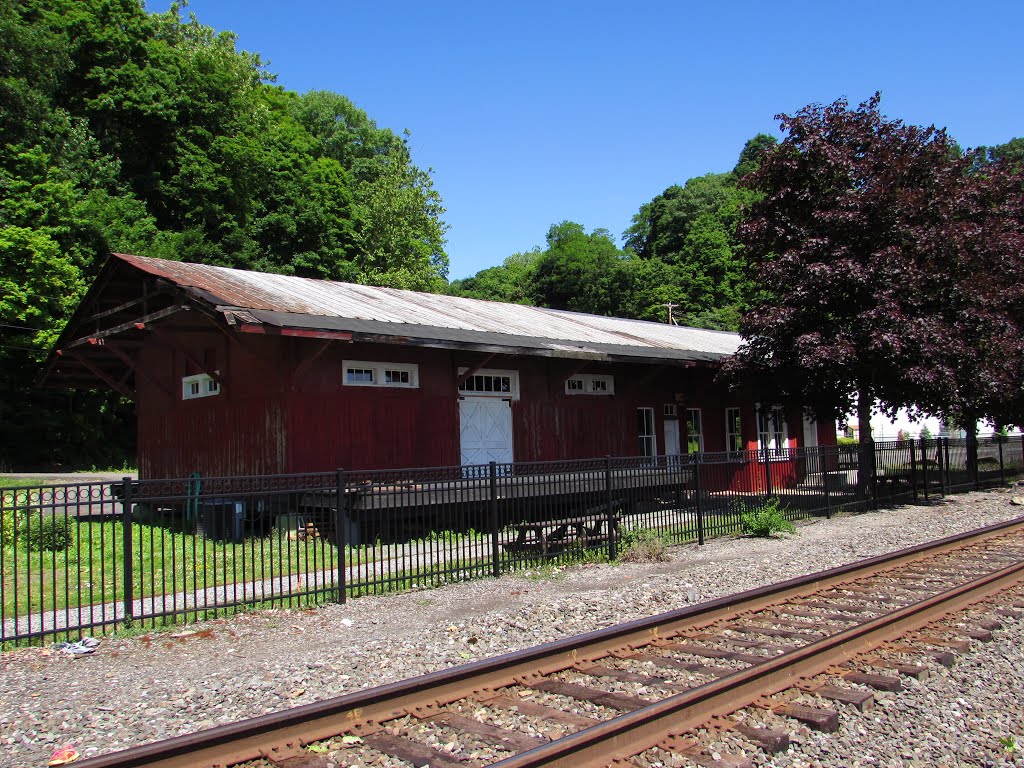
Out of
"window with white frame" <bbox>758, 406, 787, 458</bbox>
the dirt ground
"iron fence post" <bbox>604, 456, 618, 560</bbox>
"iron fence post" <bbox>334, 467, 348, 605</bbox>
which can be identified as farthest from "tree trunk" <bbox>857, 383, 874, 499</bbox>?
the dirt ground

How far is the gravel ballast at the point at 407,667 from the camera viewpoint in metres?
4.79

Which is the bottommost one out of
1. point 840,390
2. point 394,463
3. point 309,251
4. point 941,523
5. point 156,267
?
point 941,523

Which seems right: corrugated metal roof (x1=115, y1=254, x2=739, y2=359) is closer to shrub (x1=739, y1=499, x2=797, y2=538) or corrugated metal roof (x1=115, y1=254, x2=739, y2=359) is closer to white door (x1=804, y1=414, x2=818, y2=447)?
shrub (x1=739, y1=499, x2=797, y2=538)

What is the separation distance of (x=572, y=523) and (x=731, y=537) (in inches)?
155

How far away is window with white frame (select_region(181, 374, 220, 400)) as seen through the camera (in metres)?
16.4

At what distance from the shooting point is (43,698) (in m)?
5.89

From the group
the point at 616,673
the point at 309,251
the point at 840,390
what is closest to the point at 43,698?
the point at 616,673

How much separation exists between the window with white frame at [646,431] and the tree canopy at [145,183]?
23.1m

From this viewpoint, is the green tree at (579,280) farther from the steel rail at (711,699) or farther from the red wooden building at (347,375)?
the steel rail at (711,699)

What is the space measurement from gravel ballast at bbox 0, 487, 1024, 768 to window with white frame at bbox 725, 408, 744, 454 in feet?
41.1

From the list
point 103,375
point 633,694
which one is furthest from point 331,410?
point 633,694

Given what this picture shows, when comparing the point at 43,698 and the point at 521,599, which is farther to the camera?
the point at 521,599

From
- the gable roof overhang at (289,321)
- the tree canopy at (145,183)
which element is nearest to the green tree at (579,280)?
the tree canopy at (145,183)

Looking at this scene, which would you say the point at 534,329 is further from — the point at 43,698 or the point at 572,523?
the point at 43,698
